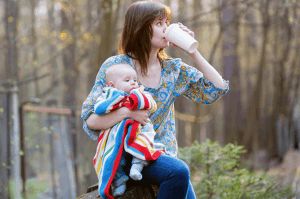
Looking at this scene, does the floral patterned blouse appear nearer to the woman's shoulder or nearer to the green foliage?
the woman's shoulder

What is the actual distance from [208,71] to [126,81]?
0.64 m

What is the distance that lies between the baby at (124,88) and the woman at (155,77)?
0.08m

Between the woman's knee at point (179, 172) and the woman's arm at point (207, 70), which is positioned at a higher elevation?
the woman's arm at point (207, 70)

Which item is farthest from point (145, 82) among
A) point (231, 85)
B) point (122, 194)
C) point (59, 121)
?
point (231, 85)

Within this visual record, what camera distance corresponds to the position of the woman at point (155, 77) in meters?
2.11

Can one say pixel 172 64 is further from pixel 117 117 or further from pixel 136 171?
pixel 136 171

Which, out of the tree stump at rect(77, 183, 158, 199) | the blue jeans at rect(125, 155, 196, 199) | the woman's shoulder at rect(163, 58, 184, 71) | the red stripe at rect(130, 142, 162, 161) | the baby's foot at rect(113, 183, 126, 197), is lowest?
the tree stump at rect(77, 183, 158, 199)

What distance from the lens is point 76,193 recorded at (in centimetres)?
561

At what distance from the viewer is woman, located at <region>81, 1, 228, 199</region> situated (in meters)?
2.11

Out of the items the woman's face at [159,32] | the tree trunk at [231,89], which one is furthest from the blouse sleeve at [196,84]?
the tree trunk at [231,89]

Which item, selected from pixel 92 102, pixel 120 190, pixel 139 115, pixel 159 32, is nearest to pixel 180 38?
pixel 159 32

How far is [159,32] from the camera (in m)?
2.29

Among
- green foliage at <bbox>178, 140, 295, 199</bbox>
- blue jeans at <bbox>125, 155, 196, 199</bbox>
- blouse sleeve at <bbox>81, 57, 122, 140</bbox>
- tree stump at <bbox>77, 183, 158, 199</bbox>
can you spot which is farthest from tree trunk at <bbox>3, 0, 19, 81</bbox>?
blue jeans at <bbox>125, 155, 196, 199</bbox>

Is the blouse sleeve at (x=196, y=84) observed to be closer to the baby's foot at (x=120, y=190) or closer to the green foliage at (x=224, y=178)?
the baby's foot at (x=120, y=190)
